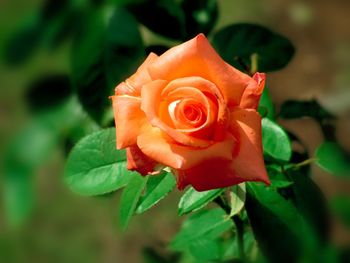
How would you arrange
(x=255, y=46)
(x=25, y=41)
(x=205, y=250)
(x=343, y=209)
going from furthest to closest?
(x=205, y=250) < (x=255, y=46) < (x=25, y=41) < (x=343, y=209)

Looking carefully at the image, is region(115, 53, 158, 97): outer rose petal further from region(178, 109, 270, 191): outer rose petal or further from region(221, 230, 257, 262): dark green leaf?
region(221, 230, 257, 262): dark green leaf

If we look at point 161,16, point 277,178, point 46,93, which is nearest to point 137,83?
point 46,93

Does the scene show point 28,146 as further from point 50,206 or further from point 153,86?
point 50,206

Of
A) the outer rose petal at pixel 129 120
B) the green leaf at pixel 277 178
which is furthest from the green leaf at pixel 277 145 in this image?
the outer rose petal at pixel 129 120

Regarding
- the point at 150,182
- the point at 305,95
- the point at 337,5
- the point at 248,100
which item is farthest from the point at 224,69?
the point at 337,5

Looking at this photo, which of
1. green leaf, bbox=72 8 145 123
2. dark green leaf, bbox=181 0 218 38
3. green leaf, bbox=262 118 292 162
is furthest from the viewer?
dark green leaf, bbox=181 0 218 38

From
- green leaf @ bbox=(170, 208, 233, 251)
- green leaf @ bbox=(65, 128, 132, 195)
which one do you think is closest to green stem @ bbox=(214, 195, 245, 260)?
green leaf @ bbox=(170, 208, 233, 251)

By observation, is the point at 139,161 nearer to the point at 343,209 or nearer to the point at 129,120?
the point at 129,120
